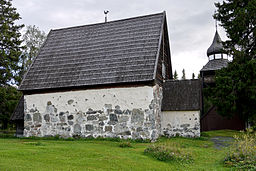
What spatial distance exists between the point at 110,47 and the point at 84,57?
178 centimetres

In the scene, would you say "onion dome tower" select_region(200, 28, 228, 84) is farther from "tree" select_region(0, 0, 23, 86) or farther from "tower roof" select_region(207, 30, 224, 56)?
"tree" select_region(0, 0, 23, 86)

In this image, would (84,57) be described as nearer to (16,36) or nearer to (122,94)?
(122,94)

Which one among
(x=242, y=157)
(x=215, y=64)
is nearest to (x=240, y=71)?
(x=242, y=157)

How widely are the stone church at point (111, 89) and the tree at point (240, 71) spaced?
7.63ft

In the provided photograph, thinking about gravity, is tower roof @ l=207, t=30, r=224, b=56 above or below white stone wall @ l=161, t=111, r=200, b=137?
above

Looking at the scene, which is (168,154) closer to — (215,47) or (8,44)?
(8,44)

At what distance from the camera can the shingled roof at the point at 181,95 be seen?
1643 centimetres

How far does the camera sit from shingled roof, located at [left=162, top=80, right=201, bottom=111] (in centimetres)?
1643

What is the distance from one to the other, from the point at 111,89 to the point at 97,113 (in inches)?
62.1

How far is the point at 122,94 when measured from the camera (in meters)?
14.8

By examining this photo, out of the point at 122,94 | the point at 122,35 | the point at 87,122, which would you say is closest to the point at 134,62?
the point at 122,94

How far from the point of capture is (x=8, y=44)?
2158cm

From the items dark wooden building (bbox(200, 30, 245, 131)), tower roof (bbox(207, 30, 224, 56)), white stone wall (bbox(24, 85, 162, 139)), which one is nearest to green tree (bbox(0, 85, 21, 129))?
white stone wall (bbox(24, 85, 162, 139))

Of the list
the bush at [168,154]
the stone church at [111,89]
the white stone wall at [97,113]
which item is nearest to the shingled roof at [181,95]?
the stone church at [111,89]
